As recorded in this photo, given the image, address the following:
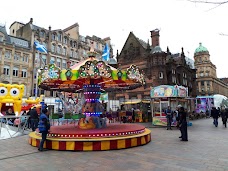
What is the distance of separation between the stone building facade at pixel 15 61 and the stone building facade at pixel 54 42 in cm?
89

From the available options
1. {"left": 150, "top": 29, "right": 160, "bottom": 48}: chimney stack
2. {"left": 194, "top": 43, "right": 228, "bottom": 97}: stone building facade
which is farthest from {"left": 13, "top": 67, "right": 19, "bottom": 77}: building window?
Result: {"left": 194, "top": 43, "right": 228, "bottom": 97}: stone building facade

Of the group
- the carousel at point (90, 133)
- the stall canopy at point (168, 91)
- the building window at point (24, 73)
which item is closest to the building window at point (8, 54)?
the building window at point (24, 73)

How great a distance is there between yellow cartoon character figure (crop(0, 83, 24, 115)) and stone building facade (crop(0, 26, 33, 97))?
1151cm

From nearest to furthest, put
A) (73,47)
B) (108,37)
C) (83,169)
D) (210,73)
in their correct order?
(83,169), (73,47), (108,37), (210,73)

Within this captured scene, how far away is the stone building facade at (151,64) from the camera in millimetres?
29266

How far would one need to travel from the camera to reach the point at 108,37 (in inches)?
2058

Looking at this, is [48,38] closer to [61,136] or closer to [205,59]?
[61,136]

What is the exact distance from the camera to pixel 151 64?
29875 mm

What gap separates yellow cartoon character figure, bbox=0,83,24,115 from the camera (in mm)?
19114

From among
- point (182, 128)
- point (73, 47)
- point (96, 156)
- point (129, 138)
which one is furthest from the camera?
point (73, 47)

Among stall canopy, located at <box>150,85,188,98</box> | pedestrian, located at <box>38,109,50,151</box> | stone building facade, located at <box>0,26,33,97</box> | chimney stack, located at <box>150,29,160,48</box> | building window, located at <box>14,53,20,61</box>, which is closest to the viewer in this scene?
pedestrian, located at <box>38,109,50,151</box>

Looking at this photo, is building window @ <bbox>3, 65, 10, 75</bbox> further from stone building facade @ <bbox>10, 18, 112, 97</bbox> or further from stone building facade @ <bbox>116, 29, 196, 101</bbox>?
stone building facade @ <bbox>116, 29, 196, 101</bbox>

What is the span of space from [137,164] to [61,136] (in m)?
3.67

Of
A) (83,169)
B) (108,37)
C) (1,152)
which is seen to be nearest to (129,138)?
(83,169)
